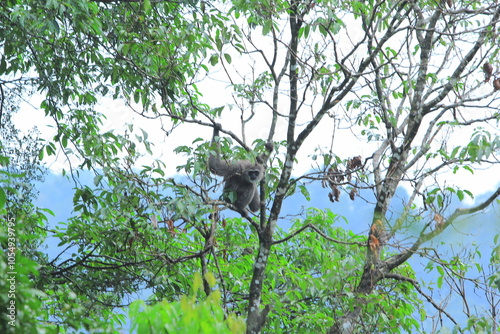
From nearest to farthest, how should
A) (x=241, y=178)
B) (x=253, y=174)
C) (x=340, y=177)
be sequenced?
(x=340, y=177), (x=253, y=174), (x=241, y=178)

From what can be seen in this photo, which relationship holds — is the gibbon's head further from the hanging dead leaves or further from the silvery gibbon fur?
the hanging dead leaves

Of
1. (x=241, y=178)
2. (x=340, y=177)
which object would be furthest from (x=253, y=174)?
(x=340, y=177)

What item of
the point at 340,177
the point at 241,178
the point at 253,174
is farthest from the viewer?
the point at 241,178

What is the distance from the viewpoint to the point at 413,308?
24.6 feet

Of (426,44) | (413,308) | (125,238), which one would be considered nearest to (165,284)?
(125,238)

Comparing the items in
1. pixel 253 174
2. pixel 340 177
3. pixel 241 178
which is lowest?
pixel 340 177

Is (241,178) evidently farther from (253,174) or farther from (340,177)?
(340,177)

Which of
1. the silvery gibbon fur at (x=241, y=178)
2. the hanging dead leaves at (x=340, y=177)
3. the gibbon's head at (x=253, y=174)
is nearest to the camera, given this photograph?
the hanging dead leaves at (x=340, y=177)

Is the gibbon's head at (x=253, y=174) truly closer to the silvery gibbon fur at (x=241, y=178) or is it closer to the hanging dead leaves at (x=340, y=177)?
the silvery gibbon fur at (x=241, y=178)

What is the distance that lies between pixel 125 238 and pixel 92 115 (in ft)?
5.82

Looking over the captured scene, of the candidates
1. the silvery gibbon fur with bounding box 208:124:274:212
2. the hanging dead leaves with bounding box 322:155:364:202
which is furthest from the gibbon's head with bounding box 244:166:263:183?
the hanging dead leaves with bounding box 322:155:364:202

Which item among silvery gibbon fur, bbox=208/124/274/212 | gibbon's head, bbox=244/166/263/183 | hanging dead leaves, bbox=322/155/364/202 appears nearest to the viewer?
hanging dead leaves, bbox=322/155/364/202

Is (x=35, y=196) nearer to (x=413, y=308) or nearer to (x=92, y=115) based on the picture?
(x=92, y=115)

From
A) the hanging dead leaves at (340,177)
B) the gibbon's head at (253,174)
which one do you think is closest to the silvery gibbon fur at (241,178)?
the gibbon's head at (253,174)
